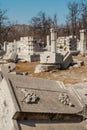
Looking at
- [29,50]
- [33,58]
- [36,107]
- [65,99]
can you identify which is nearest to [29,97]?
[36,107]

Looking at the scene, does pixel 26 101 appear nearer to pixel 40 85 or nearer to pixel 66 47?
pixel 40 85

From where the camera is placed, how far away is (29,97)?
5.43 m

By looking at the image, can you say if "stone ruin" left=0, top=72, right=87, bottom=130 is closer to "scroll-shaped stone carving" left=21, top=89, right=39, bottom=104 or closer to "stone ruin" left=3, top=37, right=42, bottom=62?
"scroll-shaped stone carving" left=21, top=89, right=39, bottom=104

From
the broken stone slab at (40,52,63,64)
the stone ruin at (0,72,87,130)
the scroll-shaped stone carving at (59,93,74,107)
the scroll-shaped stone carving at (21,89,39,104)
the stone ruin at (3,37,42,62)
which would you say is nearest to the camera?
the stone ruin at (0,72,87,130)

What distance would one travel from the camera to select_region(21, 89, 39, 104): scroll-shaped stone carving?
539 centimetres

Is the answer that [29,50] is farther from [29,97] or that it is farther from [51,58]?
[29,97]

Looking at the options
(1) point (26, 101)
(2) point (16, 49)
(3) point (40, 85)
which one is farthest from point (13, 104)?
(2) point (16, 49)

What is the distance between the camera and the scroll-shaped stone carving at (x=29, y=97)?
5395mm

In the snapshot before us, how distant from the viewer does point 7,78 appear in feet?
18.9

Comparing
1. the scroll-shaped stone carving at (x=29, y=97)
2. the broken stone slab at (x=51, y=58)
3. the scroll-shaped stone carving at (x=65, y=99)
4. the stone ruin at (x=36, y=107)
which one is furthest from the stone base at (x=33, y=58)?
the scroll-shaped stone carving at (x=29, y=97)

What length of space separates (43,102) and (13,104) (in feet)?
2.16

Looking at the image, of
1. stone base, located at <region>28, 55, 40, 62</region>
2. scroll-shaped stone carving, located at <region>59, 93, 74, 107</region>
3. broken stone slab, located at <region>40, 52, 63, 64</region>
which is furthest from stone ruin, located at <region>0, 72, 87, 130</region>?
stone base, located at <region>28, 55, 40, 62</region>

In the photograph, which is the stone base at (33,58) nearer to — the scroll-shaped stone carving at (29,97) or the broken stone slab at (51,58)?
the broken stone slab at (51,58)

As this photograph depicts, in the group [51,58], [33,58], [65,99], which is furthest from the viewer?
[33,58]
